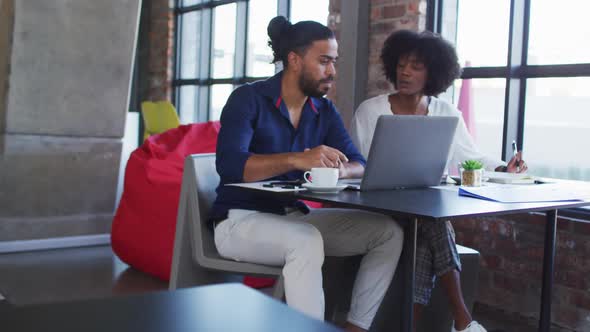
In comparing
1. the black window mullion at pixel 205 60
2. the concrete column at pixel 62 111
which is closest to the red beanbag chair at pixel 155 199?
the concrete column at pixel 62 111

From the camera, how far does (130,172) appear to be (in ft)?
13.6

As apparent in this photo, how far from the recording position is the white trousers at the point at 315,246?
7.07 ft

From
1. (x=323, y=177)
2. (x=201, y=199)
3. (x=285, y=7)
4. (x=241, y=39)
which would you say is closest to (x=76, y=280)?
(x=201, y=199)

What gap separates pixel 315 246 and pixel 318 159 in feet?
0.87

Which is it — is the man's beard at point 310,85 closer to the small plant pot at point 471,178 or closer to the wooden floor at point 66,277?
the small plant pot at point 471,178

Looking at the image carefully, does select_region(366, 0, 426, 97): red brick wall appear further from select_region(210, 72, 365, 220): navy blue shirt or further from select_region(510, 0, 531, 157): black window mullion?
select_region(210, 72, 365, 220): navy blue shirt

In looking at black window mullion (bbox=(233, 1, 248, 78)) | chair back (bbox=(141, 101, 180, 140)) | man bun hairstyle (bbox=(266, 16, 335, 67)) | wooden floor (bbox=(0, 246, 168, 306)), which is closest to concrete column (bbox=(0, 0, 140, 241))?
wooden floor (bbox=(0, 246, 168, 306))

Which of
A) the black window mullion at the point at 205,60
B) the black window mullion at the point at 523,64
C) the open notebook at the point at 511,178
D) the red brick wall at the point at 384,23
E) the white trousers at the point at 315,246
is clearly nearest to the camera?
the white trousers at the point at 315,246

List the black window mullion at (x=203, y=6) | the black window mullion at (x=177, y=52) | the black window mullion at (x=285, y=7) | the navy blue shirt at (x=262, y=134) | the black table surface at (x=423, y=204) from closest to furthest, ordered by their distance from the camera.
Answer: the black table surface at (x=423, y=204), the navy blue shirt at (x=262, y=134), the black window mullion at (x=285, y=7), the black window mullion at (x=203, y=6), the black window mullion at (x=177, y=52)

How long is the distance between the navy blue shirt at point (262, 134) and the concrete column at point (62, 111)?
257 cm

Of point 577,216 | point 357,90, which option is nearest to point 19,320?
point 577,216

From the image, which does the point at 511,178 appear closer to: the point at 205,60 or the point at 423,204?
the point at 423,204

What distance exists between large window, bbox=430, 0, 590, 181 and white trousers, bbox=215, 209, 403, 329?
5.22 ft

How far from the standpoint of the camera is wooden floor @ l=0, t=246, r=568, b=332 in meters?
3.46
